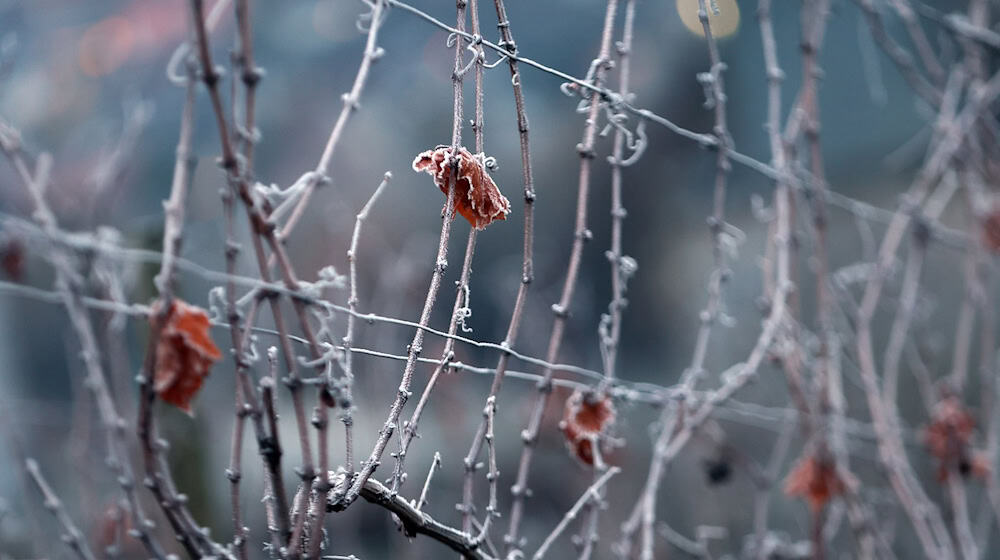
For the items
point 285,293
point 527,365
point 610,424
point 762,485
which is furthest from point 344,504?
point 527,365

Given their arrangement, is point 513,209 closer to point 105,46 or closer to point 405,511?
point 105,46

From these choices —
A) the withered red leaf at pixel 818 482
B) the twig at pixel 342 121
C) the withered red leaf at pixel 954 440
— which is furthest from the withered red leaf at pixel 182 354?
the withered red leaf at pixel 954 440

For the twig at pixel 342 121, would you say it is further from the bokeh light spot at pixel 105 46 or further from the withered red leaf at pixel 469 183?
the bokeh light spot at pixel 105 46

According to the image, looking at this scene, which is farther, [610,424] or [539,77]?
[539,77]

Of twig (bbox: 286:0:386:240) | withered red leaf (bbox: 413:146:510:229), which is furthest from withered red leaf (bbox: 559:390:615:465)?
twig (bbox: 286:0:386:240)

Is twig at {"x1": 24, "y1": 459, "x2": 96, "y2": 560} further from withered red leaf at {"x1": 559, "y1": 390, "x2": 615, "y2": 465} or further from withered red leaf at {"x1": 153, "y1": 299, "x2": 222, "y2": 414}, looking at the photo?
withered red leaf at {"x1": 559, "y1": 390, "x2": 615, "y2": 465}

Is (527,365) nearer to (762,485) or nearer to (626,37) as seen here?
(762,485)

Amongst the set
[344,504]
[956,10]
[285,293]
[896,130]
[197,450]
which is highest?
[956,10]

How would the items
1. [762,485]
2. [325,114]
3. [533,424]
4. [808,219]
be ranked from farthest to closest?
[325,114] < [808,219] < [762,485] < [533,424]
